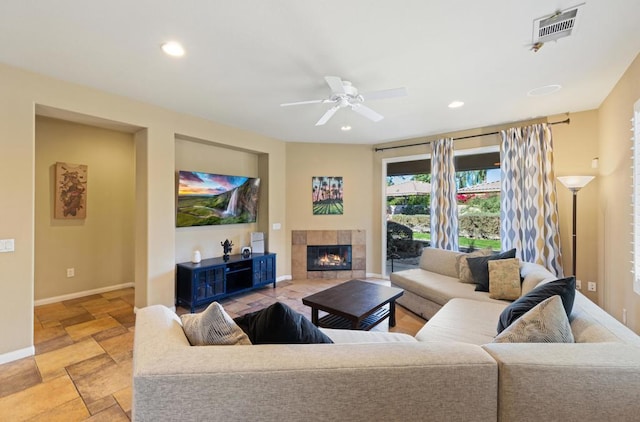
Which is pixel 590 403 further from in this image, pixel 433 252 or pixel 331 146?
pixel 331 146

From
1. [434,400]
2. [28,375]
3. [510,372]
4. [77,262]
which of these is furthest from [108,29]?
[77,262]

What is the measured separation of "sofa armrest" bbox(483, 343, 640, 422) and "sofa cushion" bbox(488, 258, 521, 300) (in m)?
1.93

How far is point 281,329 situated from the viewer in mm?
1312

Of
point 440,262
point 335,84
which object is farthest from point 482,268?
point 335,84

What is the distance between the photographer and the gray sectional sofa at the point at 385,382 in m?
1.02

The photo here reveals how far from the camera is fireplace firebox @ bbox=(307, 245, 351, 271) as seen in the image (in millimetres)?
5461

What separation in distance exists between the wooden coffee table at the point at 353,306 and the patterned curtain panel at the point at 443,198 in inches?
74.7

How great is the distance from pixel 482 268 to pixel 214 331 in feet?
10.1

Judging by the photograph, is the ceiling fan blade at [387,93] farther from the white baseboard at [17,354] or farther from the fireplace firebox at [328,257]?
the white baseboard at [17,354]

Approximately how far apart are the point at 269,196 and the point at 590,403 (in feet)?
14.9

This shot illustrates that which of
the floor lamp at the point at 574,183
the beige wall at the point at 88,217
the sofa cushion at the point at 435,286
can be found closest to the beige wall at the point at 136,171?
the beige wall at the point at 88,217

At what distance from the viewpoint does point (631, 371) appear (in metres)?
1.08

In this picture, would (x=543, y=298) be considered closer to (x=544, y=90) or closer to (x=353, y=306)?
(x=353, y=306)

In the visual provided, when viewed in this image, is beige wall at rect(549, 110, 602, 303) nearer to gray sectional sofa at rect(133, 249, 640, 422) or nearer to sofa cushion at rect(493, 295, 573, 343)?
sofa cushion at rect(493, 295, 573, 343)
